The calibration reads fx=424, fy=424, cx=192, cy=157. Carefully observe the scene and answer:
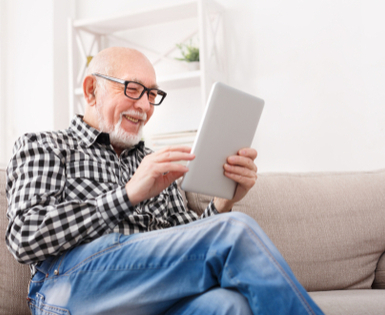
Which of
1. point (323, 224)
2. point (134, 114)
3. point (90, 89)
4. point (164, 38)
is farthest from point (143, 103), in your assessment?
point (164, 38)

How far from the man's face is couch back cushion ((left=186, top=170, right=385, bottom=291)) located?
37 centimetres

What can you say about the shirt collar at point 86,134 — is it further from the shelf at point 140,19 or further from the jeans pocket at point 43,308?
the shelf at point 140,19

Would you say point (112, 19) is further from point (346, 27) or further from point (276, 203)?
point (276, 203)

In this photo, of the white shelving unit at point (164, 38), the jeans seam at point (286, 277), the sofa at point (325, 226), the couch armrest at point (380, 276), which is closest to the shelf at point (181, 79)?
the white shelving unit at point (164, 38)

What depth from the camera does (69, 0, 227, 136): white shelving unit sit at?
2.28m

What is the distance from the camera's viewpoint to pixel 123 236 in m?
0.94

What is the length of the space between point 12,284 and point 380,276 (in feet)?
3.96

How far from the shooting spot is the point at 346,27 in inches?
86.4

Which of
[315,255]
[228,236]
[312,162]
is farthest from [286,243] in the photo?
[312,162]

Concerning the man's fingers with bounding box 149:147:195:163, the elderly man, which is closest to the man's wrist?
the elderly man

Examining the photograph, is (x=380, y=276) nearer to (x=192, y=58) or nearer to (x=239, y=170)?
(x=239, y=170)

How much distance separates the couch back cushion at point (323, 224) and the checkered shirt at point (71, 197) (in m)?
0.28

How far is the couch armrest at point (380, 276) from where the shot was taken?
1.49 metres

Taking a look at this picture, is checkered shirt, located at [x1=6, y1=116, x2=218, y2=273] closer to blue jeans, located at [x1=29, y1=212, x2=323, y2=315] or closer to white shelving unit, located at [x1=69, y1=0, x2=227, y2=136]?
blue jeans, located at [x1=29, y1=212, x2=323, y2=315]
